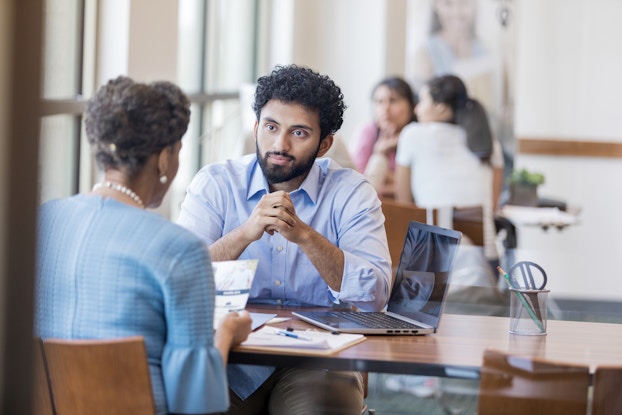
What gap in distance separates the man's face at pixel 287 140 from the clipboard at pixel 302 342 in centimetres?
58

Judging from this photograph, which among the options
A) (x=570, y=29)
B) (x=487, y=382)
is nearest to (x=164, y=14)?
(x=487, y=382)

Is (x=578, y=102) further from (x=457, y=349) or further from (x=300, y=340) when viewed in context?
(x=300, y=340)

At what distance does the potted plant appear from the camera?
595 cm

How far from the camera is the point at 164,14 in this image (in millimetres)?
4199

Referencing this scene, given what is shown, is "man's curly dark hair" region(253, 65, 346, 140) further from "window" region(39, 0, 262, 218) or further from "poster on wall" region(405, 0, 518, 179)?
"poster on wall" region(405, 0, 518, 179)

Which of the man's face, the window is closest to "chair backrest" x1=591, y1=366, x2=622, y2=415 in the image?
the man's face

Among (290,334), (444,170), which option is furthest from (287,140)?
(444,170)

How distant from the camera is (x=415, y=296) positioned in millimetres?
2328

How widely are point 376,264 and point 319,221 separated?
0.19 meters

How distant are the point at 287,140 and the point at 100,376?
1.00m

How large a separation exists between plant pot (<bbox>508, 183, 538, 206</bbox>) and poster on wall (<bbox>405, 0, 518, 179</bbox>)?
60 centimetres

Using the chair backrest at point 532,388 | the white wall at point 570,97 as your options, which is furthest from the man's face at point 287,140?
the white wall at point 570,97

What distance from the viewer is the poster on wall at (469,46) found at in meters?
6.81

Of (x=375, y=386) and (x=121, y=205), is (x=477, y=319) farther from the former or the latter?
(x=121, y=205)
